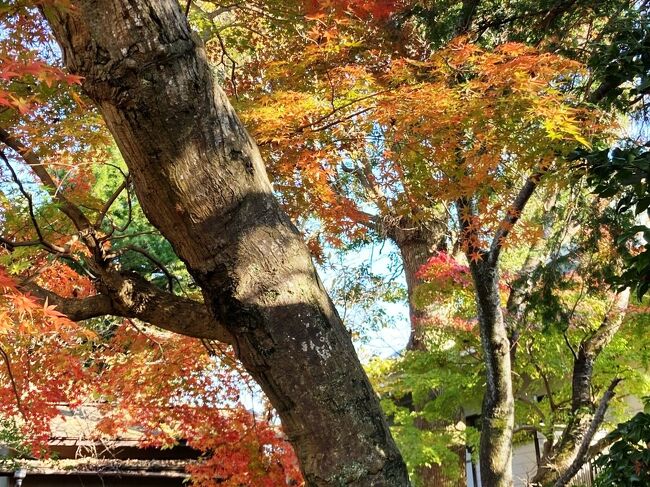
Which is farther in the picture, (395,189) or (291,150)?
(395,189)

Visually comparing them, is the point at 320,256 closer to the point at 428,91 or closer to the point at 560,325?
the point at 428,91

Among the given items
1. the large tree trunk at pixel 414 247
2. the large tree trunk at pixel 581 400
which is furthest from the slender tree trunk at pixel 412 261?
the large tree trunk at pixel 581 400

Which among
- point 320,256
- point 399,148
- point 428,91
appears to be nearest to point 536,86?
point 428,91

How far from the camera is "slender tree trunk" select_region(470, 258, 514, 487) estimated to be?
6.89 meters

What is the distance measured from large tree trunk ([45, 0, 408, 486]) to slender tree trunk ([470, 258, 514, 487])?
414cm

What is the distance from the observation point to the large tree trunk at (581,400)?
25.3ft

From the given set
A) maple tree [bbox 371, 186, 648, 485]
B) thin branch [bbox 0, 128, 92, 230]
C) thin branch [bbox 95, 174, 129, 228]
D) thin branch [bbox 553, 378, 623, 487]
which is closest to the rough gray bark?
maple tree [bbox 371, 186, 648, 485]

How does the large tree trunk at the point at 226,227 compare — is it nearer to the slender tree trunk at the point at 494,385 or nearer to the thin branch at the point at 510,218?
the thin branch at the point at 510,218

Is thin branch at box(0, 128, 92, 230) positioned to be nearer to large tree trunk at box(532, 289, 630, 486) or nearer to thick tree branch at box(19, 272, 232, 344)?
thick tree branch at box(19, 272, 232, 344)

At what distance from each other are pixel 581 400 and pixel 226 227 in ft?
20.7

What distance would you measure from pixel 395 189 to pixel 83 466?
5984 mm

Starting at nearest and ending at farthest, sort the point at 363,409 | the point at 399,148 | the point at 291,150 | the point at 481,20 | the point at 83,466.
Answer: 1. the point at 363,409
2. the point at 291,150
3. the point at 399,148
4. the point at 481,20
5. the point at 83,466

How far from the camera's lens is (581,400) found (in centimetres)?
799

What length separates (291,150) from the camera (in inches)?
230
